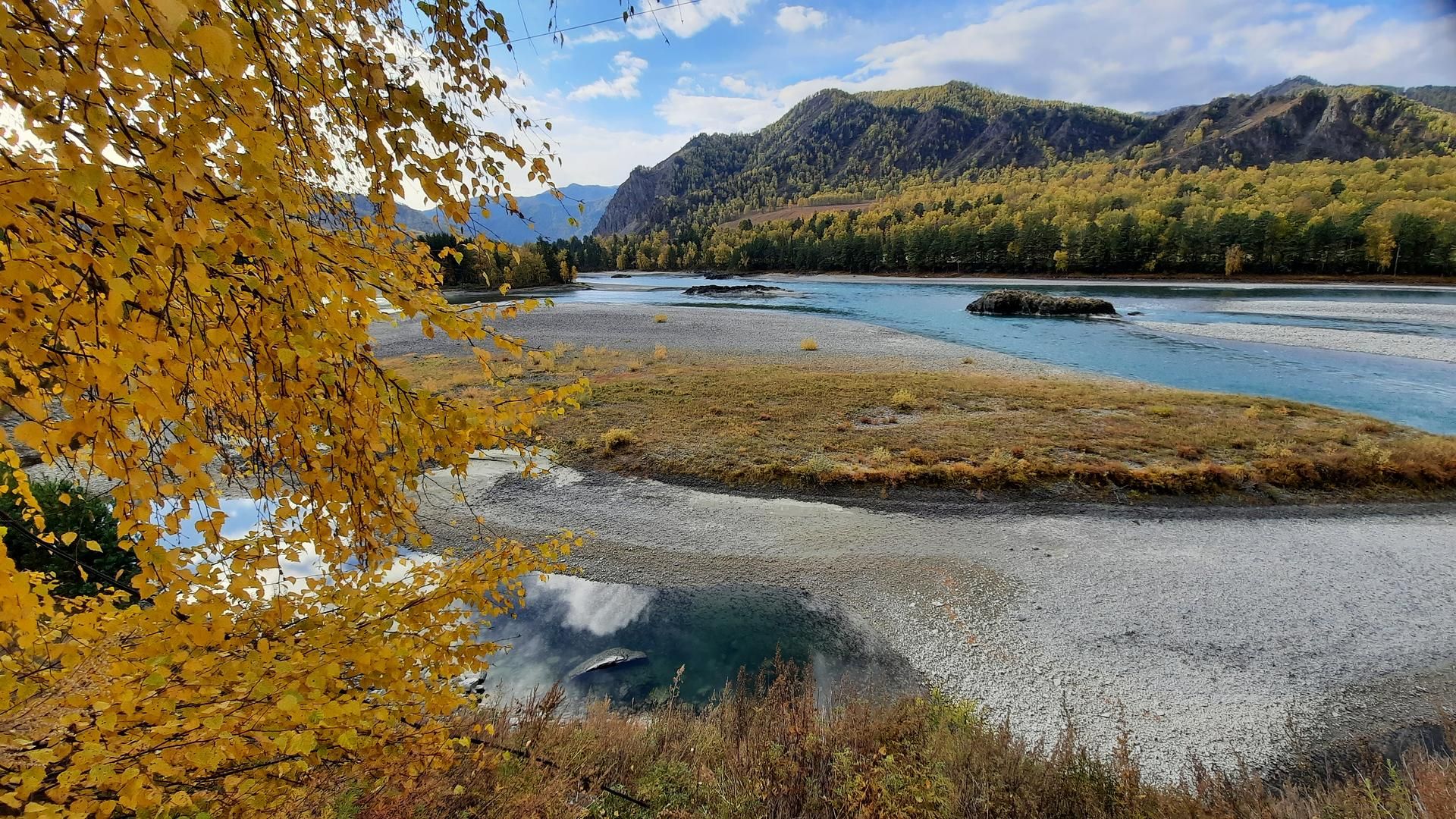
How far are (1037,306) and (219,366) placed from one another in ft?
194

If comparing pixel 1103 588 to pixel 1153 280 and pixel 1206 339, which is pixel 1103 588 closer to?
pixel 1206 339

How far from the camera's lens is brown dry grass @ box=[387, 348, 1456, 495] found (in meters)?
13.4

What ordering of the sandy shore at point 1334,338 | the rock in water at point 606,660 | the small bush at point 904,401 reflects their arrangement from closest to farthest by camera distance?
the rock in water at point 606,660 < the small bush at point 904,401 < the sandy shore at point 1334,338

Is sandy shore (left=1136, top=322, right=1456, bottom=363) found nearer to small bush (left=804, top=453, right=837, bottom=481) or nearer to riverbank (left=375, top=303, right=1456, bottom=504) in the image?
riverbank (left=375, top=303, right=1456, bottom=504)

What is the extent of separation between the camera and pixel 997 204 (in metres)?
127

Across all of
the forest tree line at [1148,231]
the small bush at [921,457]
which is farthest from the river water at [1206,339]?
the small bush at [921,457]

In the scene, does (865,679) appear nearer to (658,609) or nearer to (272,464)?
(658,609)

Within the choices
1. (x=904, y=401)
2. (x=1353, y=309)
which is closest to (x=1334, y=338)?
(x=1353, y=309)

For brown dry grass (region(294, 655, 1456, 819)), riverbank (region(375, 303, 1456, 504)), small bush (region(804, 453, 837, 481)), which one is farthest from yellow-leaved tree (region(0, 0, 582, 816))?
small bush (region(804, 453, 837, 481))

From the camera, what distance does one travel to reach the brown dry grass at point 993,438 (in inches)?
527

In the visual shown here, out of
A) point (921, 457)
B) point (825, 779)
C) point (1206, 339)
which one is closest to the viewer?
point (825, 779)

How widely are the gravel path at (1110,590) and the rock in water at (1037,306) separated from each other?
4181 cm

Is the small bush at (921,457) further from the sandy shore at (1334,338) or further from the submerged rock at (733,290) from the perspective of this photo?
the submerged rock at (733,290)

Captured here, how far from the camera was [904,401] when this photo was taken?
20031mm
